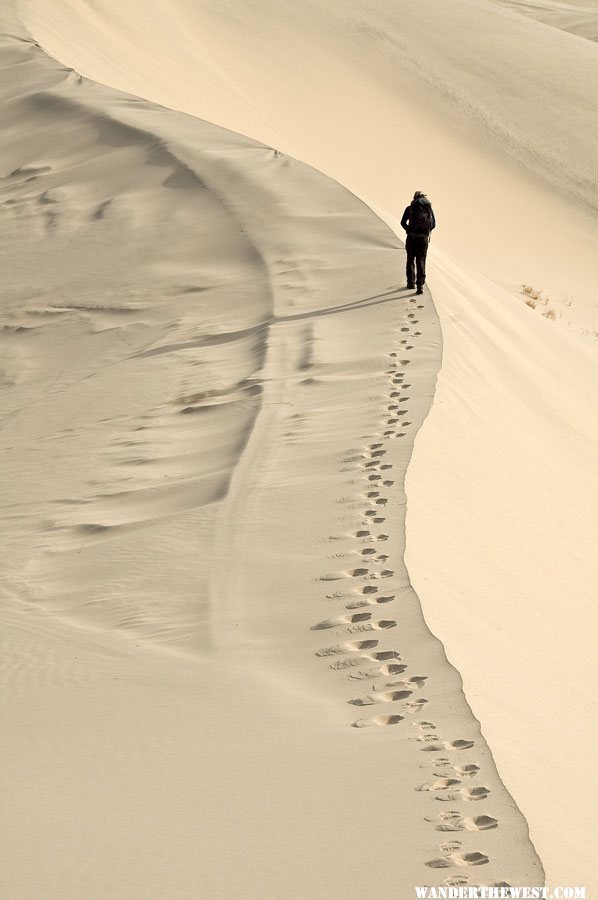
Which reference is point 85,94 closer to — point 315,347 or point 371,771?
point 315,347

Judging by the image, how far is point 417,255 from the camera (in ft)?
32.3

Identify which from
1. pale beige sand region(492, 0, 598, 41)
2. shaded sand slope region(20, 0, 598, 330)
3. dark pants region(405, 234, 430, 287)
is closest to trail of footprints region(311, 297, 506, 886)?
dark pants region(405, 234, 430, 287)

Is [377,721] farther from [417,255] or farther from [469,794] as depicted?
[417,255]

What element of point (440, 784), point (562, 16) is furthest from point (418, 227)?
point (562, 16)

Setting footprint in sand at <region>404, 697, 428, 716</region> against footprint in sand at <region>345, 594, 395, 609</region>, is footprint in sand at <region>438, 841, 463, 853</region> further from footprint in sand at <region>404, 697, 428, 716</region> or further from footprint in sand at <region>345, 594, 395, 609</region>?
footprint in sand at <region>345, 594, 395, 609</region>

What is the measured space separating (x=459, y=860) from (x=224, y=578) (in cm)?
229

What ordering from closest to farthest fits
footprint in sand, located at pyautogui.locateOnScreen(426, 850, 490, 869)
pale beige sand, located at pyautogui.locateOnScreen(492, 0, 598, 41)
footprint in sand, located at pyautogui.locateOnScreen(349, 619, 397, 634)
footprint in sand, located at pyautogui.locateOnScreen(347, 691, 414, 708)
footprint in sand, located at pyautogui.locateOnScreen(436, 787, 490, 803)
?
footprint in sand, located at pyautogui.locateOnScreen(426, 850, 490, 869)
footprint in sand, located at pyautogui.locateOnScreen(436, 787, 490, 803)
footprint in sand, located at pyautogui.locateOnScreen(347, 691, 414, 708)
footprint in sand, located at pyautogui.locateOnScreen(349, 619, 397, 634)
pale beige sand, located at pyautogui.locateOnScreen(492, 0, 598, 41)

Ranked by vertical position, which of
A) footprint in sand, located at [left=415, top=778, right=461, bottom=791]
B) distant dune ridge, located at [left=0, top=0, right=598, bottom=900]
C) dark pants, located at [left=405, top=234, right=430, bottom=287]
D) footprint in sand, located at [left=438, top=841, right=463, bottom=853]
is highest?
dark pants, located at [left=405, top=234, right=430, bottom=287]

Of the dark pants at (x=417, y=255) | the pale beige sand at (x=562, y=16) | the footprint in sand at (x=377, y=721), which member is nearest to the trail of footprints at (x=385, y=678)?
the footprint in sand at (x=377, y=721)

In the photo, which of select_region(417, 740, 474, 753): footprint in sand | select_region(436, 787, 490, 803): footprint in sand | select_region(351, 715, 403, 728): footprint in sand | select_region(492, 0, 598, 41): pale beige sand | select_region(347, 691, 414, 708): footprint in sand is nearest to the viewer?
select_region(436, 787, 490, 803): footprint in sand

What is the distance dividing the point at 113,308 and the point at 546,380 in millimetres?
4152

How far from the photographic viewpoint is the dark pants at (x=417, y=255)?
972 cm

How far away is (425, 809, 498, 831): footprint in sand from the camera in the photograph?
343 cm

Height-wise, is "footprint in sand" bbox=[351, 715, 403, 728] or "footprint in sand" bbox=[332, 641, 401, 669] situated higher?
"footprint in sand" bbox=[351, 715, 403, 728]
